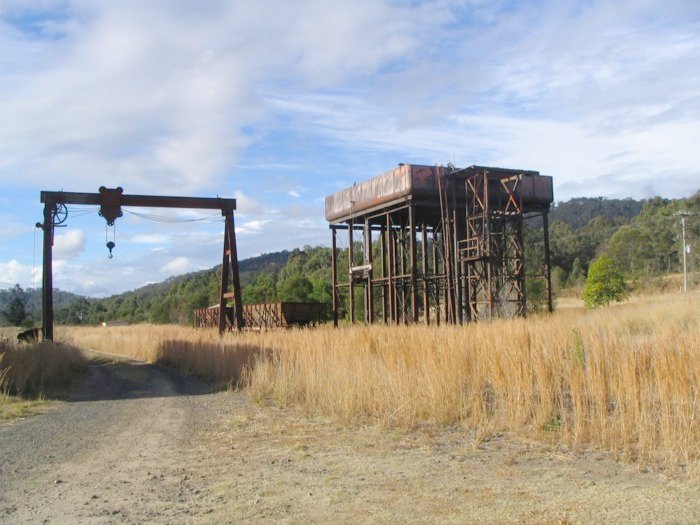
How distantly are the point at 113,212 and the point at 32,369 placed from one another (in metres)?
10.7

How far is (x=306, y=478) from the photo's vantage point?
6594mm

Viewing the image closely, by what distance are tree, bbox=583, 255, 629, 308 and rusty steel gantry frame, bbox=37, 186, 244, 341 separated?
1976 cm

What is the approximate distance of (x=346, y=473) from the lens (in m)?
6.72

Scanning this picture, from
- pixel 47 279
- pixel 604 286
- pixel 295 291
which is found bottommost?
pixel 604 286

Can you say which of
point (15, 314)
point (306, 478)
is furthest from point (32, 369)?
point (15, 314)

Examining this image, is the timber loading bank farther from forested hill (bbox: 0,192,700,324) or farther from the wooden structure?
forested hill (bbox: 0,192,700,324)

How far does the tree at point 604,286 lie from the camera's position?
35344mm

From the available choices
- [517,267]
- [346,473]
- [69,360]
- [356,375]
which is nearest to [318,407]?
[356,375]

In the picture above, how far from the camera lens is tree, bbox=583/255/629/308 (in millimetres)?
35344

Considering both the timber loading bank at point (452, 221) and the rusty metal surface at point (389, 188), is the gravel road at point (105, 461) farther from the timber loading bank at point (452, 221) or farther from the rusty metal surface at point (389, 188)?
the rusty metal surface at point (389, 188)

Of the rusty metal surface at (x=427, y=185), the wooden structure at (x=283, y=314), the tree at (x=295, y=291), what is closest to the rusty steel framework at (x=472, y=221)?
the rusty metal surface at (x=427, y=185)

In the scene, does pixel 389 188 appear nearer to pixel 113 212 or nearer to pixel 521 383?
pixel 113 212

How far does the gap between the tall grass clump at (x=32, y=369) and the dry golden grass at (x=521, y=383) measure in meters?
4.92

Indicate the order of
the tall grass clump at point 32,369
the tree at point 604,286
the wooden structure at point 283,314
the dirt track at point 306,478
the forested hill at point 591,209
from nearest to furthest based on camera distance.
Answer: the dirt track at point 306,478 < the tall grass clump at point 32,369 < the wooden structure at point 283,314 < the tree at point 604,286 < the forested hill at point 591,209
